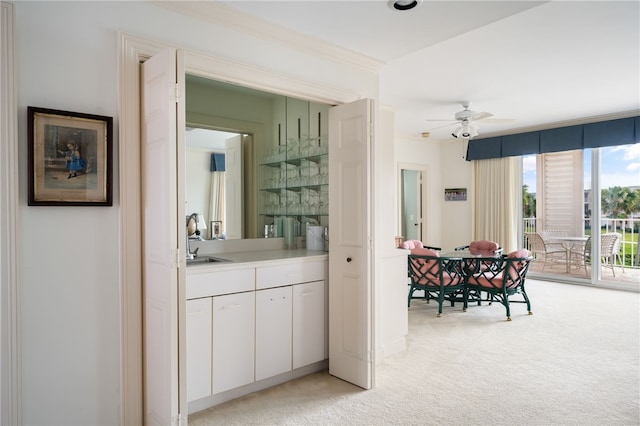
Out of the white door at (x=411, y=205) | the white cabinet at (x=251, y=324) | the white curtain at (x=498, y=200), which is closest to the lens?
the white cabinet at (x=251, y=324)

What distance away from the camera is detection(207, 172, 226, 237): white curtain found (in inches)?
133

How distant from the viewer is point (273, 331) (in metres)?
2.87

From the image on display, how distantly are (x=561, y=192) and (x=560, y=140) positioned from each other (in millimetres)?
970

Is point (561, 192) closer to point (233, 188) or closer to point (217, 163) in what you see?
point (233, 188)

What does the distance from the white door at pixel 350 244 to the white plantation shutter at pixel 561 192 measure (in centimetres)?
568

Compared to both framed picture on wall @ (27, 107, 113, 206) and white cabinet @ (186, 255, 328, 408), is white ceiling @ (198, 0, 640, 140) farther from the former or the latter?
white cabinet @ (186, 255, 328, 408)

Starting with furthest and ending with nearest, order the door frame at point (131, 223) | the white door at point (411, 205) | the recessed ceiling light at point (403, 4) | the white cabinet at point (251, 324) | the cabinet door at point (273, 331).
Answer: the white door at point (411, 205)
the cabinet door at point (273, 331)
the white cabinet at point (251, 324)
the recessed ceiling light at point (403, 4)
the door frame at point (131, 223)

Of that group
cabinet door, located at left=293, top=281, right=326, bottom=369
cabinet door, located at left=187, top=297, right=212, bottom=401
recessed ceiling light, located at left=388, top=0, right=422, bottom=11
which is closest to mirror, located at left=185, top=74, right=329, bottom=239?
cabinet door, located at left=293, top=281, right=326, bottom=369

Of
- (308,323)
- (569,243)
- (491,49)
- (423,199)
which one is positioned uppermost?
(491,49)

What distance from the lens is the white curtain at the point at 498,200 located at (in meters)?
7.53

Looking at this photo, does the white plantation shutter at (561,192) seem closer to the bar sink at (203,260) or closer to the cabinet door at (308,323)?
the cabinet door at (308,323)

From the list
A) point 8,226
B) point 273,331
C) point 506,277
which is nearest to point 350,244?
point 273,331

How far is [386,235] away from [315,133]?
3.60ft

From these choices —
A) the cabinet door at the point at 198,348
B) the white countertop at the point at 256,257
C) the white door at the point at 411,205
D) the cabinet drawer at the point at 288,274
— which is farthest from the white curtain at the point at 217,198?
the white door at the point at 411,205
